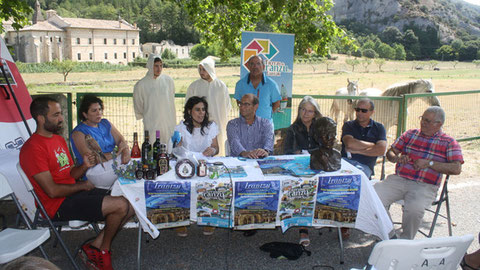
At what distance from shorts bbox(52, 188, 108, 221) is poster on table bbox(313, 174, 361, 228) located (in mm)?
1901

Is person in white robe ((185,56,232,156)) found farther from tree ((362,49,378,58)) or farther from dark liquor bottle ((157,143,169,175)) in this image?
tree ((362,49,378,58))

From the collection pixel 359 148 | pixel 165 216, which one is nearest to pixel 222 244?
pixel 165 216

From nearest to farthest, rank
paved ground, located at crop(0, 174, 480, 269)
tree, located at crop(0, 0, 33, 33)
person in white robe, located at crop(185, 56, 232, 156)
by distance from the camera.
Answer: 1. paved ground, located at crop(0, 174, 480, 269)
2. person in white robe, located at crop(185, 56, 232, 156)
3. tree, located at crop(0, 0, 33, 33)

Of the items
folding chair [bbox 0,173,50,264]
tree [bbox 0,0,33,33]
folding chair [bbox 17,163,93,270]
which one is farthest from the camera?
tree [bbox 0,0,33,33]

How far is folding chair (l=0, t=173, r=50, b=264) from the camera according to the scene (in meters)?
2.60

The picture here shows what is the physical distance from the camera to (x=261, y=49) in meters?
6.29

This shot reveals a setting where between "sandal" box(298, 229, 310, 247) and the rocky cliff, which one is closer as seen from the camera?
"sandal" box(298, 229, 310, 247)

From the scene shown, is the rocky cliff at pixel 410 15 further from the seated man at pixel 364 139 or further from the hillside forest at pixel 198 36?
the seated man at pixel 364 139

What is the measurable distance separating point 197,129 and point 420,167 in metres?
2.38

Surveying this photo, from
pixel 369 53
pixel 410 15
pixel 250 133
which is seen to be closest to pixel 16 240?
pixel 250 133

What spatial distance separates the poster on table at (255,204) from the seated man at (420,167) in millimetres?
1417

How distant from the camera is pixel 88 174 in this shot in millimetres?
3521

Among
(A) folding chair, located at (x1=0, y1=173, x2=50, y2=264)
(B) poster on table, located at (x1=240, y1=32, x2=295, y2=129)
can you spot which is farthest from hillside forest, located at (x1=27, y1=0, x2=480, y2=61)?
(A) folding chair, located at (x1=0, y1=173, x2=50, y2=264)

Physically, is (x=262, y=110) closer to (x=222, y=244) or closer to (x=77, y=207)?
(x=222, y=244)
